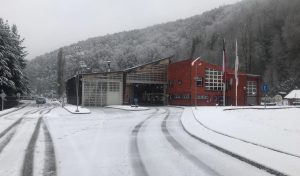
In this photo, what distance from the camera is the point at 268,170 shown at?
→ 11.0 meters

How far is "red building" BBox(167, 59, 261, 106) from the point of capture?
6594 cm

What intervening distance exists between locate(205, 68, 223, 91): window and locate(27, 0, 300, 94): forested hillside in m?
22.7

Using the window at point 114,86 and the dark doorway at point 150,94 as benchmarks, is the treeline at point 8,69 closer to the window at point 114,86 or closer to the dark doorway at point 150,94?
the window at point 114,86

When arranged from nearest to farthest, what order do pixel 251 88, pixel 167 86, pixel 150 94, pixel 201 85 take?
1. pixel 201 85
2. pixel 167 86
3. pixel 251 88
4. pixel 150 94

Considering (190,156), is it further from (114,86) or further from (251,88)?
(251,88)

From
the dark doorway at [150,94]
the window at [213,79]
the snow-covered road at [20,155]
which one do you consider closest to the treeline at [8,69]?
the dark doorway at [150,94]

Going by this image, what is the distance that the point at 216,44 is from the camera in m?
136

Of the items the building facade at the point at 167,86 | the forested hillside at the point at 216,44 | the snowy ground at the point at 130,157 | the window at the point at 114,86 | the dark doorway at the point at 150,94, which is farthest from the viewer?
the forested hillside at the point at 216,44

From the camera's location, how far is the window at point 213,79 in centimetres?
6744

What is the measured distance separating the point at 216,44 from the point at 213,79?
70.0 metres

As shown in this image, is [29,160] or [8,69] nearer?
[29,160]

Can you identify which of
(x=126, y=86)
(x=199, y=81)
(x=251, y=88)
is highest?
(x=199, y=81)

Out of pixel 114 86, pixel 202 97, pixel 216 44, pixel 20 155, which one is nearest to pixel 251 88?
pixel 202 97

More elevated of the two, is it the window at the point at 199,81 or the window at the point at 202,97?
the window at the point at 199,81
